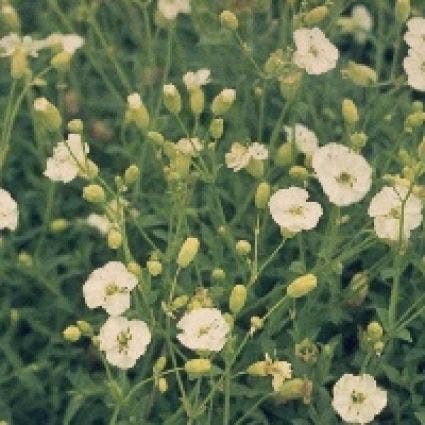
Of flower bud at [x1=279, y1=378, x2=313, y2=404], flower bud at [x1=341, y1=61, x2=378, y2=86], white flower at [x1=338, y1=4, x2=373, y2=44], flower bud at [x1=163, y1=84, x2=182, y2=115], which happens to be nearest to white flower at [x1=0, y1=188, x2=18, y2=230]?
flower bud at [x1=163, y1=84, x2=182, y2=115]

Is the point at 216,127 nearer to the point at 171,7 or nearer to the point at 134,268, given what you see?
the point at 134,268

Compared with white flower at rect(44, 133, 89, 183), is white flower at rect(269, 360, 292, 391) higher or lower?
lower

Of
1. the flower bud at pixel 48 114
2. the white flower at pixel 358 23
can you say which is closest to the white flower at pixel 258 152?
Answer: the flower bud at pixel 48 114

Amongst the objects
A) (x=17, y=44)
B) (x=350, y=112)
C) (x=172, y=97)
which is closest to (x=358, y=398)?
(x=350, y=112)

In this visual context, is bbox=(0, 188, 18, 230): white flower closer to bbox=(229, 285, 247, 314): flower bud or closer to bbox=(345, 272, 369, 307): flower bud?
bbox=(229, 285, 247, 314): flower bud

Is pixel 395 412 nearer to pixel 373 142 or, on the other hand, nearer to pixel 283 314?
pixel 283 314

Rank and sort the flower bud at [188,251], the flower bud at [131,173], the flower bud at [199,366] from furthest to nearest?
the flower bud at [131,173] → the flower bud at [188,251] → the flower bud at [199,366]

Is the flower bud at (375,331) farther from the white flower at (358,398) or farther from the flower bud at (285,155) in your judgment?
the flower bud at (285,155)

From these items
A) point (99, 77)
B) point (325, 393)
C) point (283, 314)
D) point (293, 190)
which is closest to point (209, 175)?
point (293, 190)
